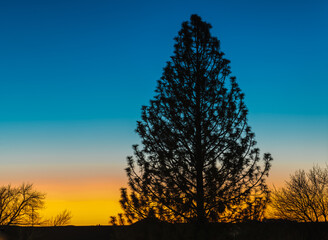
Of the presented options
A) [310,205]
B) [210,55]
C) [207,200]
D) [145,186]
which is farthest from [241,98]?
[310,205]

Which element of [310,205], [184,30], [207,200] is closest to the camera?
[207,200]

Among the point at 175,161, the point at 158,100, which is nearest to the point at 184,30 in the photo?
the point at 158,100

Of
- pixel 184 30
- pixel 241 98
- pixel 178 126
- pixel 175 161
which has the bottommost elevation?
pixel 175 161

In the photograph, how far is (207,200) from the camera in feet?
49.4

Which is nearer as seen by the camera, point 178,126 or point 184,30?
point 178,126

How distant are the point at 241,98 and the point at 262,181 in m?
3.89

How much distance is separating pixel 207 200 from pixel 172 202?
154 centimetres

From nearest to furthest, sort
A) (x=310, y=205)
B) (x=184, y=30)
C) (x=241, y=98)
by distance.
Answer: (x=241, y=98) < (x=184, y=30) < (x=310, y=205)

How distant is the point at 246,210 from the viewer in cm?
1538

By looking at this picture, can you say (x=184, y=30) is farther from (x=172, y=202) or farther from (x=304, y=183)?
(x=304, y=183)

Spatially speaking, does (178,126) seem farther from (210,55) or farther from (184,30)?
(184,30)

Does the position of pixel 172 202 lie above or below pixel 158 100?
below

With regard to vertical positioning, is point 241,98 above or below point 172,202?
above

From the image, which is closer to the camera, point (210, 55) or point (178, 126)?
point (178, 126)
